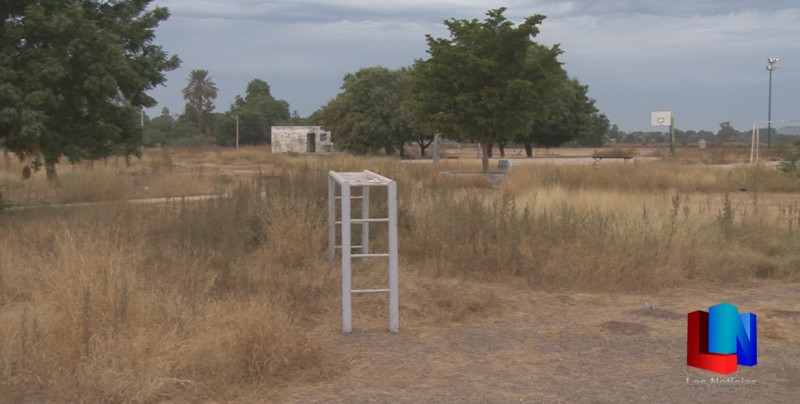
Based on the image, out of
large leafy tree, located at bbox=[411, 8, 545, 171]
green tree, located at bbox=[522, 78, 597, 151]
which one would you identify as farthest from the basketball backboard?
large leafy tree, located at bbox=[411, 8, 545, 171]

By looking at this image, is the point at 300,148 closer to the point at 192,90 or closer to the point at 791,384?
the point at 192,90

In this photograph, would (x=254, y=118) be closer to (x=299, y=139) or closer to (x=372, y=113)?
(x=299, y=139)

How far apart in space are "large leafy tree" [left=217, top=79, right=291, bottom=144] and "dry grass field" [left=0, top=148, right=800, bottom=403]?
83.4 m

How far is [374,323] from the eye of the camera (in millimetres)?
6734

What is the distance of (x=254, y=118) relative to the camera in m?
96.9

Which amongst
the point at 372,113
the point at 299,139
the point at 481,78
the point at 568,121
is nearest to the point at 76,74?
the point at 481,78

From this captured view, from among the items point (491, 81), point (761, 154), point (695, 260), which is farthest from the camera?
point (761, 154)

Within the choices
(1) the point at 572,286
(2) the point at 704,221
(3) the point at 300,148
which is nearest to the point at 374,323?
(1) the point at 572,286

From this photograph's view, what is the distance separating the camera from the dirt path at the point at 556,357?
4.91 metres

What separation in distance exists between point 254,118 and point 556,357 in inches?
3693

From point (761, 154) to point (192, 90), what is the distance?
81537 millimetres

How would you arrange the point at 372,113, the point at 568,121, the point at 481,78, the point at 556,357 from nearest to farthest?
1. the point at 556,357
2. the point at 481,78
3. the point at 372,113
4. the point at 568,121

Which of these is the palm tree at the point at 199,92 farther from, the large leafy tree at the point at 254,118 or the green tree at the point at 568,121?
the green tree at the point at 568,121

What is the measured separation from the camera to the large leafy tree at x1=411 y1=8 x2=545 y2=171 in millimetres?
26141
